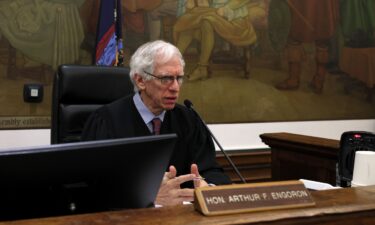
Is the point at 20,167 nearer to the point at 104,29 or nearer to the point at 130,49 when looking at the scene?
the point at 104,29

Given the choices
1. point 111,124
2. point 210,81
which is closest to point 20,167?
point 111,124

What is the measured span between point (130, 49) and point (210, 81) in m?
0.83

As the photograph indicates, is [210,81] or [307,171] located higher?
[210,81]

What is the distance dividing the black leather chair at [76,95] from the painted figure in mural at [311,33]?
2.43m

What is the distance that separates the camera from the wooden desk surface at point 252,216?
116cm

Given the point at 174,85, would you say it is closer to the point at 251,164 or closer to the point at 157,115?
the point at 157,115

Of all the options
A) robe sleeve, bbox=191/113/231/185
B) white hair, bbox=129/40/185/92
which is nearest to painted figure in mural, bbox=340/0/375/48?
robe sleeve, bbox=191/113/231/185

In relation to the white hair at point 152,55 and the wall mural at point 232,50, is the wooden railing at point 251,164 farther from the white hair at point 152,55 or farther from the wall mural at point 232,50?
the white hair at point 152,55

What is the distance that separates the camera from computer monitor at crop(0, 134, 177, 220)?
3.72 feet

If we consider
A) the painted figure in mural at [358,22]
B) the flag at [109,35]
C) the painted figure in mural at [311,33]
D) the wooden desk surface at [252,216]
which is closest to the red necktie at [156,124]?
the flag at [109,35]

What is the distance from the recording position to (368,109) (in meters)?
5.57

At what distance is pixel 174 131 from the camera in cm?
279

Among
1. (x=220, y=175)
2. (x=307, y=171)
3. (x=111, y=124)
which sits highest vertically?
(x=111, y=124)

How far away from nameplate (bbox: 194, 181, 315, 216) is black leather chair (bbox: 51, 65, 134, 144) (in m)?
1.89
